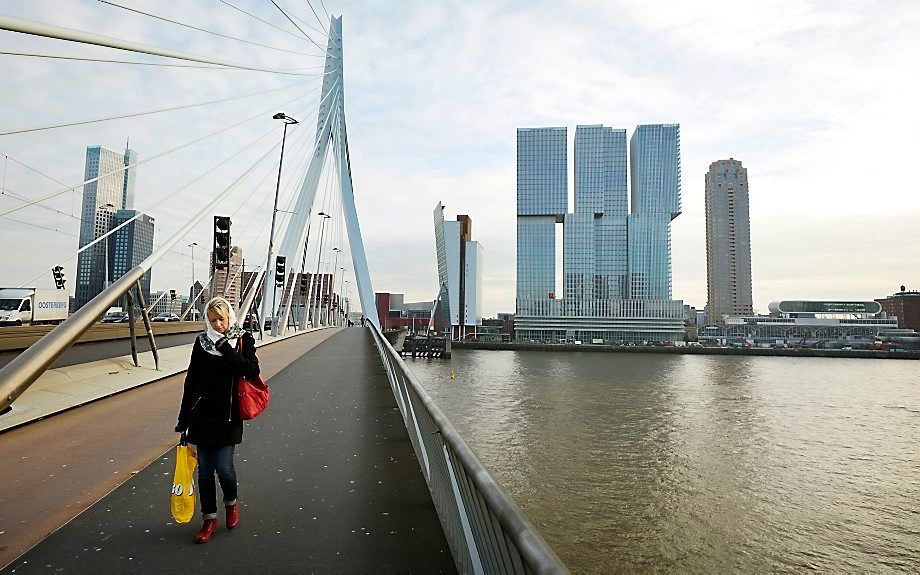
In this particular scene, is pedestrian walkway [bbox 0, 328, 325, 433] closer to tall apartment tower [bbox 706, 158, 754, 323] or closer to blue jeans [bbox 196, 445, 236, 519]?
blue jeans [bbox 196, 445, 236, 519]

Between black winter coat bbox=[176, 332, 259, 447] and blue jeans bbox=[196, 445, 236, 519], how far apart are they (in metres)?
0.09

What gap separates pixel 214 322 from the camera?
334cm

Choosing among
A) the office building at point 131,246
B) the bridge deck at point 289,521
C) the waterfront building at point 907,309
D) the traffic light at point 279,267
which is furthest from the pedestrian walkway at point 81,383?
the waterfront building at point 907,309

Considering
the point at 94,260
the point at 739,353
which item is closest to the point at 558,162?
the point at 739,353

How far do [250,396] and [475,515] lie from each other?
1670 millimetres

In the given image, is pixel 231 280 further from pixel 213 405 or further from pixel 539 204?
pixel 539 204

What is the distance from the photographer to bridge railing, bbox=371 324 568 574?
5.01 ft

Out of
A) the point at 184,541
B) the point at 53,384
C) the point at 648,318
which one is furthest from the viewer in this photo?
the point at 648,318

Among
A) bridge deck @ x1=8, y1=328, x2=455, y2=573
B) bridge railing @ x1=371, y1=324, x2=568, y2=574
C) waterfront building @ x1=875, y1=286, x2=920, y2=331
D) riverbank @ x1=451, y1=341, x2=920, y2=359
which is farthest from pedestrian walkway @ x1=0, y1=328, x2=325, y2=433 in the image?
waterfront building @ x1=875, y1=286, x2=920, y2=331

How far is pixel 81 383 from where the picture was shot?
8469mm

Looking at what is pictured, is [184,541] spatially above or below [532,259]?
below

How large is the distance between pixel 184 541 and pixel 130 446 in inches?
107

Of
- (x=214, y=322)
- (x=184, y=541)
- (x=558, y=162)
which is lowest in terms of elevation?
(x=184, y=541)

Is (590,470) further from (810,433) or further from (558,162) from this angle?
(558,162)
